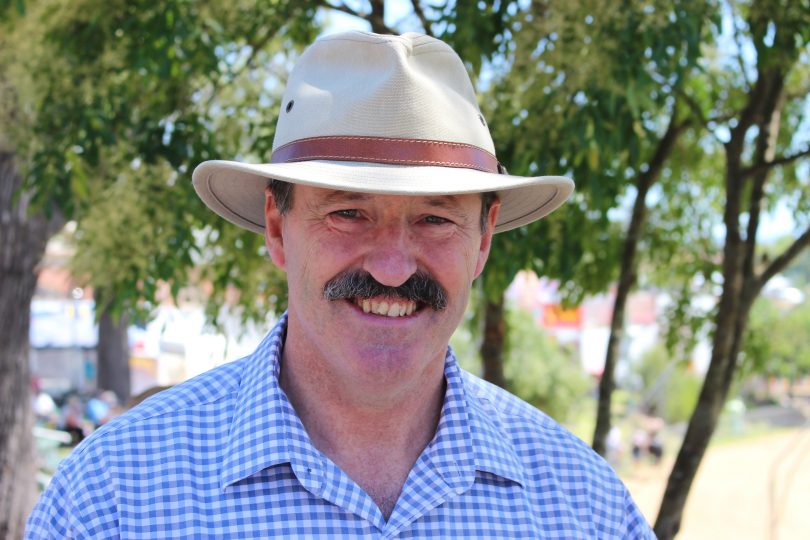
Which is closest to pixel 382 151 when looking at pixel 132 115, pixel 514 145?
pixel 514 145

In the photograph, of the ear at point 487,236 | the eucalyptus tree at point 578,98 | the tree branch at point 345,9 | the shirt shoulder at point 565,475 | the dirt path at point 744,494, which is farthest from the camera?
the dirt path at point 744,494

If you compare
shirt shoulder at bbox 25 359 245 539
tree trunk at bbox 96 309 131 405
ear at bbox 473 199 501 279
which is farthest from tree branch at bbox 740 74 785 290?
tree trunk at bbox 96 309 131 405

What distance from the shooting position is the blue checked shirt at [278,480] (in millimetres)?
1717

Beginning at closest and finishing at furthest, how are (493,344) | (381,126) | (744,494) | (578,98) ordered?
(381,126) < (578,98) < (493,344) < (744,494)

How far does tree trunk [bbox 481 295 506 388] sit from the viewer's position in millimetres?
4625

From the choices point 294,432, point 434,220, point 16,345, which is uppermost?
point 434,220

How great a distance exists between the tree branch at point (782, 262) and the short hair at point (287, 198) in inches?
113

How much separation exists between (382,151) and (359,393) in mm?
448

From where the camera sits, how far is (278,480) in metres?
1.79

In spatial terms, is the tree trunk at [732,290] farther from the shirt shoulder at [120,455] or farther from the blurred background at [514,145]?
the shirt shoulder at [120,455]

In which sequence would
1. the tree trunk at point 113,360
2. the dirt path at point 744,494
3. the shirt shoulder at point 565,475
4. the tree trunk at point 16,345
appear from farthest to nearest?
the tree trunk at point 113,360, the dirt path at point 744,494, the tree trunk at point 16,345, the shirt shoulder at point 565,475

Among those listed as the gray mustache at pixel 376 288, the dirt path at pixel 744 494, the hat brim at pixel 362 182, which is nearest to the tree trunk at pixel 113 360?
the dirt path at pixel 744 494

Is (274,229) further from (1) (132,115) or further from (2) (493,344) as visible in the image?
(2) (493,344)

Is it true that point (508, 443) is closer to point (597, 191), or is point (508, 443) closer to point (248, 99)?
point (597, 191)
